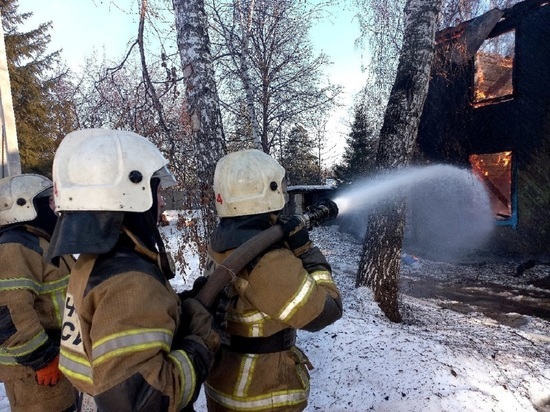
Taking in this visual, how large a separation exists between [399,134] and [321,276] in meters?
3.34

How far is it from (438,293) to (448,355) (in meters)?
4.80

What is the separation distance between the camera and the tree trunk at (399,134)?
477 cm

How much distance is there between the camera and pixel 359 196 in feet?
13.1

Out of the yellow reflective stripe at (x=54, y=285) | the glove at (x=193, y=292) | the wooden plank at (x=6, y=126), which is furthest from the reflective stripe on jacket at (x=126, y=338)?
the wooden plank at (x=6, y=126)

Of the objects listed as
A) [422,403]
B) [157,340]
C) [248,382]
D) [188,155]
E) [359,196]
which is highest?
[188,155]

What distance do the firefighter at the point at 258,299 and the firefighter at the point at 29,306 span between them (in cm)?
106

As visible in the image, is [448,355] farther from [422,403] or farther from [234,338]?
[234,338]

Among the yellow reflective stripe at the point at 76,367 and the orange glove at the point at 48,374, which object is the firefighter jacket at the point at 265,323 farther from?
the orange glove at the point at 48,374

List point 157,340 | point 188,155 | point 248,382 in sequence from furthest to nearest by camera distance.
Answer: point 188,155
point 248,382
point 157,340

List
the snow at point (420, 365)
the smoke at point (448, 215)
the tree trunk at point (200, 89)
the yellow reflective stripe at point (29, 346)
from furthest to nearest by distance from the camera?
the smoke at point (448, 215) → the tree trunk at point (200, 89) → the snow at point (420, 365) → the yellow reflective stripe at point (29, 346)

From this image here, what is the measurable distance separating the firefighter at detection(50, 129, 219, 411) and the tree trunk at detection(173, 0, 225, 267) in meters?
2.51

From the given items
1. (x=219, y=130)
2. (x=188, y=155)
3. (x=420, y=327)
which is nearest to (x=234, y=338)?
(x=219, y=130)

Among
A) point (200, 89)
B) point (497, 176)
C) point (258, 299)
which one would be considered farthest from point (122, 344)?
point (497, 176)

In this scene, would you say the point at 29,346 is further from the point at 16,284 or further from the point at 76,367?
the point at 76,367
